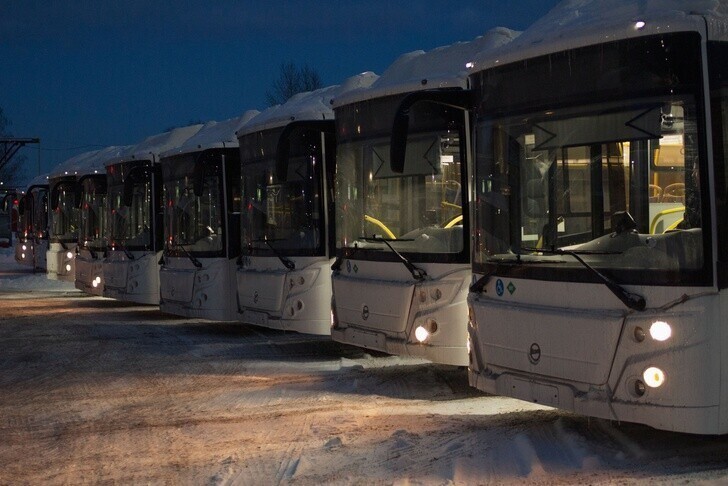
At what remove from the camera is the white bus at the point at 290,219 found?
43.3 feet

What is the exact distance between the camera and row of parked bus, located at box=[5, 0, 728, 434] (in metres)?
7.09

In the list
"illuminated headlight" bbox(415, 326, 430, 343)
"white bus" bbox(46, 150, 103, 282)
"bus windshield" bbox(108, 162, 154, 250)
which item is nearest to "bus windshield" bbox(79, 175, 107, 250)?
"bus windshield" bbox(108, 162, 154, 250)

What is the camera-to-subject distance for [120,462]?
26.2 ft

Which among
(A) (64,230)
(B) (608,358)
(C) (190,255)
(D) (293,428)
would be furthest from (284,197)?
(A) (64,230)

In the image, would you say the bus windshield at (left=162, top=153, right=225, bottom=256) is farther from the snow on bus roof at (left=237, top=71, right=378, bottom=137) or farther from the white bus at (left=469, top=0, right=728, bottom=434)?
the white bus at (left=469, top=0, right=728, bottom=434)

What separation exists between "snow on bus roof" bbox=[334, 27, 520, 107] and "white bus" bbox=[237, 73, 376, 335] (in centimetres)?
114

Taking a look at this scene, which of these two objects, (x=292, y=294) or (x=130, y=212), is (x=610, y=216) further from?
(x=130, y=212)

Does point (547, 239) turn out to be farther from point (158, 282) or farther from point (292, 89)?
point (292, 89)

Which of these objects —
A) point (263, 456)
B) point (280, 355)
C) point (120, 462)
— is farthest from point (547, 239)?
point (280, 355)

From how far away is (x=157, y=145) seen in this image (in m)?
21.3

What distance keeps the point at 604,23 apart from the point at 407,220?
12.0ft

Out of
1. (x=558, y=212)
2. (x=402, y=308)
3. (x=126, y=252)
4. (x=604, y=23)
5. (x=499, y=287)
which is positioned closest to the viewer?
(x=604, y=23)

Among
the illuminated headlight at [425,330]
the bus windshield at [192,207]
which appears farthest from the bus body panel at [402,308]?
the bus windshield at [192,207]

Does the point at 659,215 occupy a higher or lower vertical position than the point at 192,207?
lower
